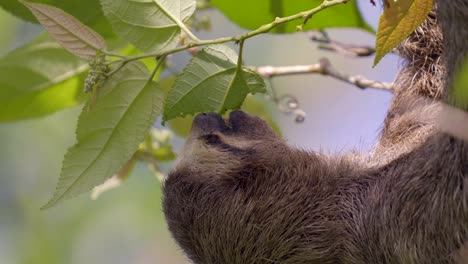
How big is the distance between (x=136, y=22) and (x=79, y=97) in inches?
39.5

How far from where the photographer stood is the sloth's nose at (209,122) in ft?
14.7

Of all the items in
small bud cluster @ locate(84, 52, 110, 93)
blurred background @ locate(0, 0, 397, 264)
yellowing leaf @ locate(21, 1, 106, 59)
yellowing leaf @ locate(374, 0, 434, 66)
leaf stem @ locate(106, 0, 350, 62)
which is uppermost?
yellowing leaf @ locate(374, 0, 434, 66)

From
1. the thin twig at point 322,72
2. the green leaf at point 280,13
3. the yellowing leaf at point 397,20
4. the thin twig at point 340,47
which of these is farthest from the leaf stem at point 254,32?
the thin twig at point 340,47

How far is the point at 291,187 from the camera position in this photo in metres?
4.70

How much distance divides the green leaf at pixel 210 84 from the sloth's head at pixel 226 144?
785mm

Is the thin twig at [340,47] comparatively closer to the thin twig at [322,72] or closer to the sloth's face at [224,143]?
the thin twig at [322,72]

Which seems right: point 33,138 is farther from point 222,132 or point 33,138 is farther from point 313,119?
point 222,132

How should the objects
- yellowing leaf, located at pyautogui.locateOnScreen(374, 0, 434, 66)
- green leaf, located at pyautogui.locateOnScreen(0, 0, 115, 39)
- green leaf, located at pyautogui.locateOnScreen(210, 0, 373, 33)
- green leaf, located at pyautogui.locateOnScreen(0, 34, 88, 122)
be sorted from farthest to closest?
green leaf, located at pyautogui.locateOnScreen(0, 34, 88, 122), green leaf, located at pyautogui.locateOnScreen(210, 0, 373, 33), green leaf, located at pyautogui.locateOnScreen(0, 0, 115, 39), yellowing leaf, located at pyautogui.locateOnScreen(374, 0, 434, 66)

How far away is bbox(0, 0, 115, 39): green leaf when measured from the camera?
3.87 m

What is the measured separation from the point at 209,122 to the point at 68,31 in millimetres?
1264

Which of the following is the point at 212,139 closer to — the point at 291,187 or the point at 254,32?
the point at 291,187

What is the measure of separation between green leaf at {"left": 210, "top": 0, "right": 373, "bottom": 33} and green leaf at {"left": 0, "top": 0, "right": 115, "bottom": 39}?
0.73 metres

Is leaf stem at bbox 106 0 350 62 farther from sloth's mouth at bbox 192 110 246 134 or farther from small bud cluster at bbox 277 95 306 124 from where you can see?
small bud cluster at bbox 277 95 306 124

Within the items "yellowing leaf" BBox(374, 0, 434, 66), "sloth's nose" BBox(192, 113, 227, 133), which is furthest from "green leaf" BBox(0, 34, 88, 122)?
"yellowing leaf" BBox(374, 0, 434, 66)
